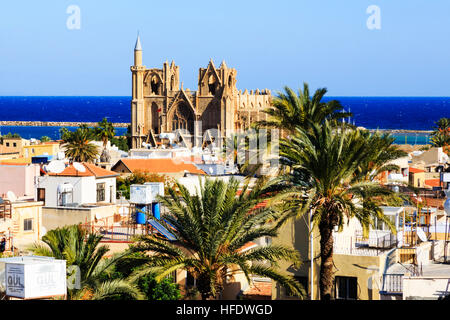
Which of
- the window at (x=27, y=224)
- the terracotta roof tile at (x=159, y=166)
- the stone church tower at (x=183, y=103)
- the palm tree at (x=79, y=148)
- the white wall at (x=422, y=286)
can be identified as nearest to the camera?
the white wall at (x=422, y=286)

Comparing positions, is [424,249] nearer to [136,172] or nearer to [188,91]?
[136,172]

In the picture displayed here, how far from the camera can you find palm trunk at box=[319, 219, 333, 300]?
16594mm

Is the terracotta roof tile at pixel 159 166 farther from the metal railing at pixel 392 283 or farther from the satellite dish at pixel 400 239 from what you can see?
the metal railing at pixel 392 283

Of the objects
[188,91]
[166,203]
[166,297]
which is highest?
[188,91]

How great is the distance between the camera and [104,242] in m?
23.4

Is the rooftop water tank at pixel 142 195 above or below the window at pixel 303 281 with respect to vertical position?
above

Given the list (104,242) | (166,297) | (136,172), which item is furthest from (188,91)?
(166,297)

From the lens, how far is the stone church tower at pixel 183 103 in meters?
101

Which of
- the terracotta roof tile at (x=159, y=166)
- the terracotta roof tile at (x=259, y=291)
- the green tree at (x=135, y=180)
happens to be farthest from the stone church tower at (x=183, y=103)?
the terracotta roof tile at (x=259, y=291)

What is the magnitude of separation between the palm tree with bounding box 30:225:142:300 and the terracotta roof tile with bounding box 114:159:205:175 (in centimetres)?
3086

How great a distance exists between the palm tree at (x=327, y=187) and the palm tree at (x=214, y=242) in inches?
23.5
